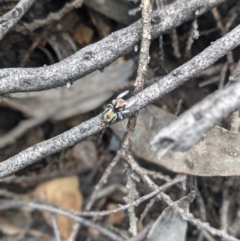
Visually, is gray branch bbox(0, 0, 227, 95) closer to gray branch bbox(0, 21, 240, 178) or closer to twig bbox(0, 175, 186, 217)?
gray branch bbox(0, 21, 240, 178)

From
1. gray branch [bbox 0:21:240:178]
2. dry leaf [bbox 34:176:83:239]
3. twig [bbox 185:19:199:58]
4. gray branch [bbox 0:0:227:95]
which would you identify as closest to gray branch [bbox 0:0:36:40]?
gray branch [bbox 0:0:227:95]

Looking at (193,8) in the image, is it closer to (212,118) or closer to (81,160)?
(212,118)

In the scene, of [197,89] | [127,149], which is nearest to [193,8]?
[197,89]

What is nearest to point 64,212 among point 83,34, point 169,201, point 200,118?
point 169,201

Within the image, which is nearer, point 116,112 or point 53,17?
point 116,112

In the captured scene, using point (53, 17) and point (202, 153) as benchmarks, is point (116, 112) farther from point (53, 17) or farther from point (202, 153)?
point (53, 17)
